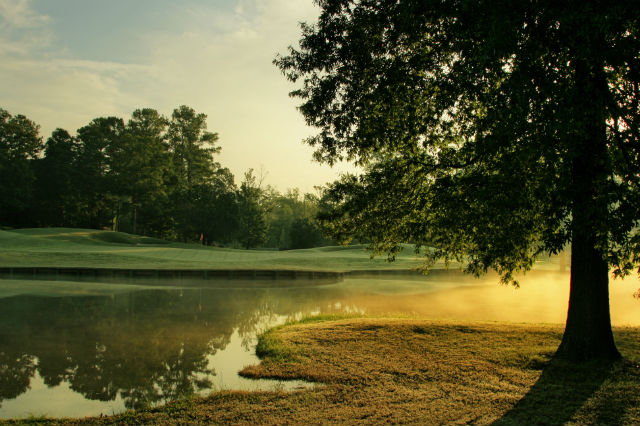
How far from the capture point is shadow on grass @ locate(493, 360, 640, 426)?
4738 millimetres

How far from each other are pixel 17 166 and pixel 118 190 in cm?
1168

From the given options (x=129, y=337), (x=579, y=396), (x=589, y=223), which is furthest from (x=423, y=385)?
(x=129, y=337)

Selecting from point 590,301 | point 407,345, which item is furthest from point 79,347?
point 590,301

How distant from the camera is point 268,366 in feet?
22.7

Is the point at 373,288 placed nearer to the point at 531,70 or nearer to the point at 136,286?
the point at 136,286

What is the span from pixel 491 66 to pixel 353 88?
11.7ft

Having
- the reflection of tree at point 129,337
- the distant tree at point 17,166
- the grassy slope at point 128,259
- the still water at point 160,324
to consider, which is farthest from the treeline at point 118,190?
the reflection of tree at point 129,337

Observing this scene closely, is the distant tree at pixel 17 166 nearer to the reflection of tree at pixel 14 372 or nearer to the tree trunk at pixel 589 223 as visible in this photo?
the reflection of tree at pixel 14 372

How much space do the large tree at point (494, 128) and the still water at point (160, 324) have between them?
3.92 metres

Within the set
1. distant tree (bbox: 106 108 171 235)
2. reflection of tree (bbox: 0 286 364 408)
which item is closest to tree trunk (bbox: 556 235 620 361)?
reflection of tree (bbox: 0 286 364 408)

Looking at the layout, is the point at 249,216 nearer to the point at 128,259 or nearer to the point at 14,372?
the point at 128,259

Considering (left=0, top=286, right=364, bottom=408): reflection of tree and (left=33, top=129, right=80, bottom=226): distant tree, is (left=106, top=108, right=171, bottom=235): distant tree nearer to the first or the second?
(left=33, top=129, right=80, bottom=226): distant tree

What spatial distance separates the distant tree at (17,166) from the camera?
5088cm

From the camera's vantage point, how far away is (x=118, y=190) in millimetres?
53625
